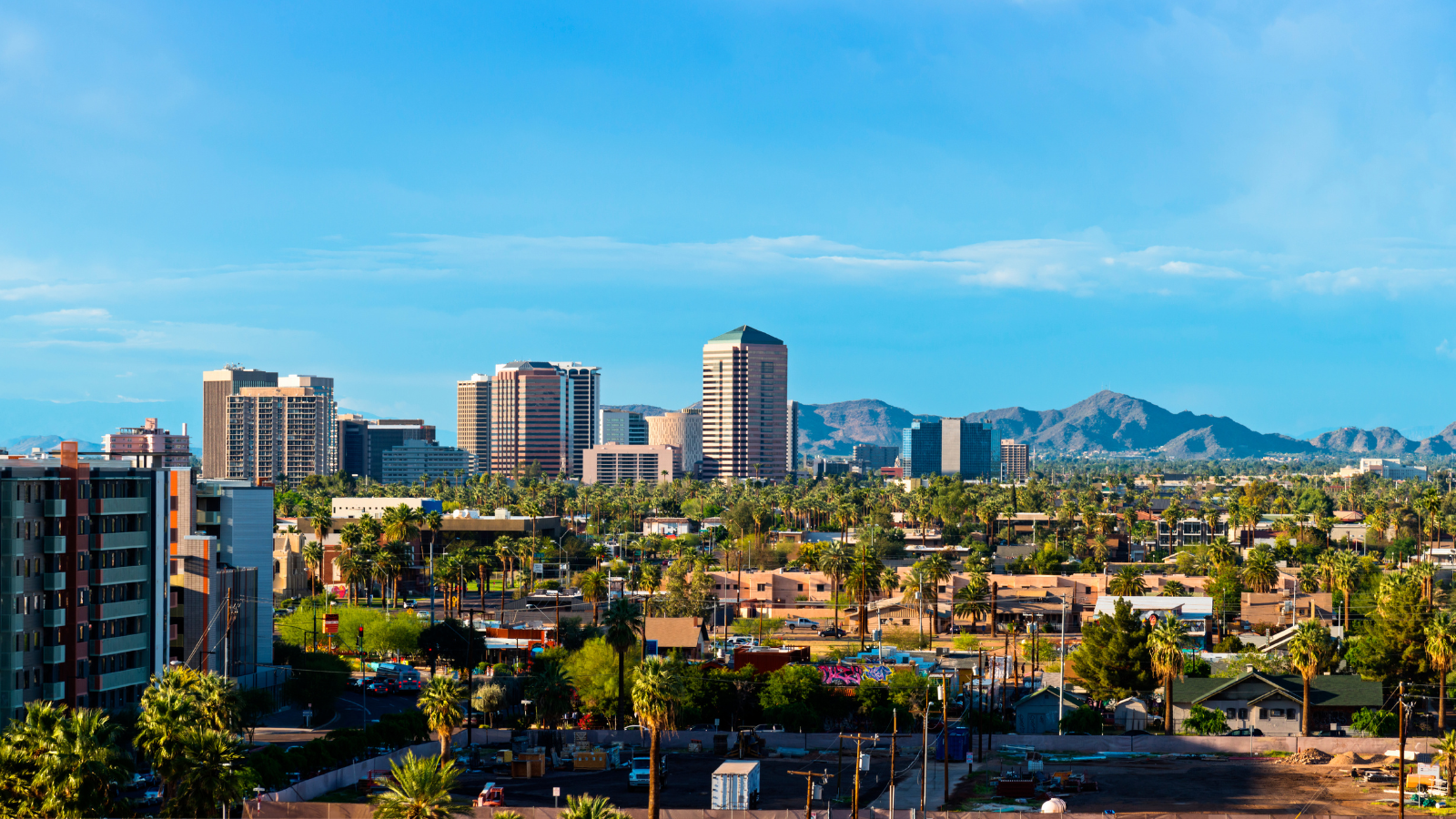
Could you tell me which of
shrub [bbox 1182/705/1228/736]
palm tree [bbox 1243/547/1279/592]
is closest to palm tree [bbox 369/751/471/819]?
shrub [bbox 1182/705/1228/736]

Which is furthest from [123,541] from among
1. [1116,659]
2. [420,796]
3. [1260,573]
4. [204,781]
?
[1260,573]

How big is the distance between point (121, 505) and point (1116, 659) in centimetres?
6138

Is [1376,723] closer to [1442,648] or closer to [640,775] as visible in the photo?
[1442,648]

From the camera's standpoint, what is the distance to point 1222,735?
89.4 m

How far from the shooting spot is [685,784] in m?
75.9

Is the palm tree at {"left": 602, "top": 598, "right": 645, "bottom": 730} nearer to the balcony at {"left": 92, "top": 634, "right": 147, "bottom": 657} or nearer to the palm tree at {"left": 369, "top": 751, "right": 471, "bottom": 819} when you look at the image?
the balcony at {"left": 92, "top": 634, "right": 147, "bottom": 657}

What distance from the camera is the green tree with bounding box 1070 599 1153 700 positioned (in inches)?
3893

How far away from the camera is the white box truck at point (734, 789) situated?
229ft

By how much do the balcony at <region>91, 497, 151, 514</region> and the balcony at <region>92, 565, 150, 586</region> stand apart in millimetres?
3138

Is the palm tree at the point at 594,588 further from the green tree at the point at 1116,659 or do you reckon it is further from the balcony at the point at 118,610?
the balcony at the point at 118,610

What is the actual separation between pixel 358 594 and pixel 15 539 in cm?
9576

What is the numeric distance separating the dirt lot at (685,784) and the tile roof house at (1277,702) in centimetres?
2490

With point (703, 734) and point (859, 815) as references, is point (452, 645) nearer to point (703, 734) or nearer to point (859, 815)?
point (703, 734)

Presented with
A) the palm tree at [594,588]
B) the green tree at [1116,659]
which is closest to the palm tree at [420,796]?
the green tree at [1116,659]
